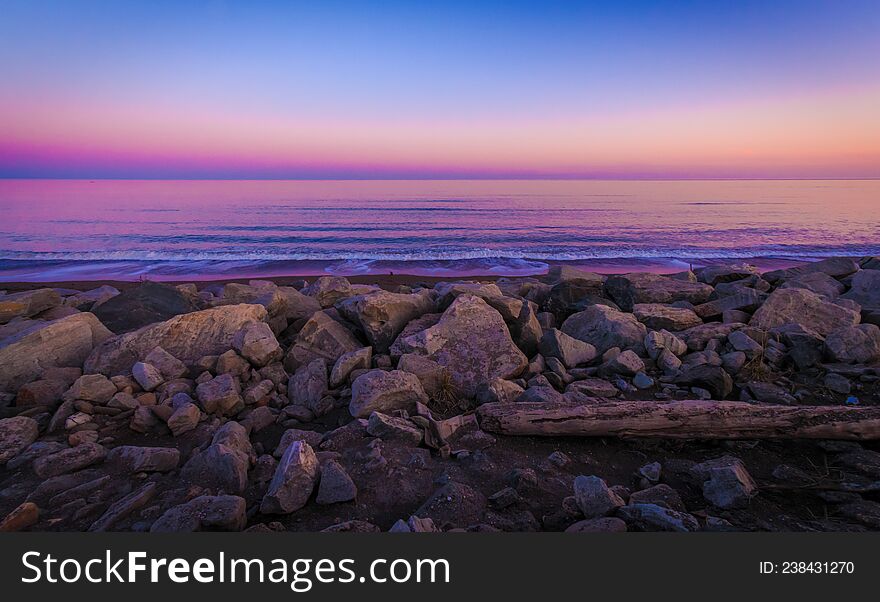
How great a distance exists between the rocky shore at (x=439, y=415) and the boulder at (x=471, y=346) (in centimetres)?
3

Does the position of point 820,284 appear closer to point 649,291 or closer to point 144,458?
point 649,291

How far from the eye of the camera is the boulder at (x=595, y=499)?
9.62 ft

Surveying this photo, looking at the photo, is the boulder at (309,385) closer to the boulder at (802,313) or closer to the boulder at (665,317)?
the boulder at (665,317)

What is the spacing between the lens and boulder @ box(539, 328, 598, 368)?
553cm

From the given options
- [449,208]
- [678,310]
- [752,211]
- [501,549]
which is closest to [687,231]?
[752,211]

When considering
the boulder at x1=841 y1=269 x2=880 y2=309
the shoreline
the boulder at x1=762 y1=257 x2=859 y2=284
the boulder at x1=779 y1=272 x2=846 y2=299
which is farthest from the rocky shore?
the shoreline

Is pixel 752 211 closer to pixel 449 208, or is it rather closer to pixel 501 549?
pixel 449 208

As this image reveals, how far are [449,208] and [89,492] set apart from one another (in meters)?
40.4

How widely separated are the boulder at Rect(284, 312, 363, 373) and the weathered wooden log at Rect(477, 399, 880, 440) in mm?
2464

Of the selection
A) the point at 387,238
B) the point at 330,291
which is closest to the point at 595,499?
the point at 330,291

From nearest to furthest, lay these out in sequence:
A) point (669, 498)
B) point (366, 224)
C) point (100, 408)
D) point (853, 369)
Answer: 1. point (669, 498)
2. point (100, 408)
3. point (853, 369)
4. point (366, 224)

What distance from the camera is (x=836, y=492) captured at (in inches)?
129

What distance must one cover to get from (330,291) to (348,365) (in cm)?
285

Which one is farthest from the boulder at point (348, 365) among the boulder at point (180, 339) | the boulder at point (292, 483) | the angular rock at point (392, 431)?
the boulder at point (292, 483)
